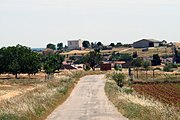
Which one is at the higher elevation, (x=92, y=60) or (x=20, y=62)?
(x=92, y=60)

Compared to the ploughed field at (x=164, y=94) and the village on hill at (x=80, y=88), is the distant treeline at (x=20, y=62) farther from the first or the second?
the ploughed field at (x=164, y=94)

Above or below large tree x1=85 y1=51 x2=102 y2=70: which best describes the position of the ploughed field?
below

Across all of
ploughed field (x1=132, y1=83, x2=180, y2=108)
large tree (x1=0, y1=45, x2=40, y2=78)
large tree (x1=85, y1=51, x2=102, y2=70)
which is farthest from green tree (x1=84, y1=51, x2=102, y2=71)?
ploughed field (x1=132, y1=83, x2=180, y2=108)

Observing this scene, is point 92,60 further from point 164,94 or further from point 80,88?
point 164,94

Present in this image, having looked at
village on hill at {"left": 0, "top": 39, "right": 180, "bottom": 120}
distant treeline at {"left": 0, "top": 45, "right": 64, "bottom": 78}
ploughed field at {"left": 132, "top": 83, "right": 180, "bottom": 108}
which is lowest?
ploughed field at {"left": 132, "top": 83, "right": 180, "bottom": 108}

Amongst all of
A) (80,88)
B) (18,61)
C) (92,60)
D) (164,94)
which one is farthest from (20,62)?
(164,94)

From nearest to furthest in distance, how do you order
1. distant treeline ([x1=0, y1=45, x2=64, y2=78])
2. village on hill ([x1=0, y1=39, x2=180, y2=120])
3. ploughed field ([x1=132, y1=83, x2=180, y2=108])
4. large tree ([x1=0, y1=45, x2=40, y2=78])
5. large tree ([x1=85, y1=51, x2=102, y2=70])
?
village on hill ([x1=0, y1=39, x2=180, y2=120]) < ploughed field ([x1=132, y1=83, x2=180, y2=108]) < distant treeline ([x1=0, y1=45, x2=64, y2=78]) < large tree ([x1=0, y1=45, x2=40, y2=78]) < large tree ([x1=85, y1=51, x2=102, y2=70])

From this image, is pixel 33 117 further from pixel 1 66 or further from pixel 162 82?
pixel 1 66

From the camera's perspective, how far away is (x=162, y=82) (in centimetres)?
8431

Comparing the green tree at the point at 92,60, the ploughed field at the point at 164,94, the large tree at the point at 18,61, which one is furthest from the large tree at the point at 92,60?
the ploughed field at the point at 164,94

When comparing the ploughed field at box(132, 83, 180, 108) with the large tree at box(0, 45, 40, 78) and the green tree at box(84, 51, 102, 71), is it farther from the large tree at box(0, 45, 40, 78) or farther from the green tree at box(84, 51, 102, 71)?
the green tree at box(84, 51, 102, 71)

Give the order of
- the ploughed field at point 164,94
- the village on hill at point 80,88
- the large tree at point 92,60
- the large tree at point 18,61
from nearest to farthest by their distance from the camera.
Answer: the village on hill at point 80,88 < the ploughed field at point 164,94 < the large tree at point 18,61 < the large tree at point 92,60

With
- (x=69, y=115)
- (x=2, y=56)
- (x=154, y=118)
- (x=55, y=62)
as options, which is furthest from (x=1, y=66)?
(x=154, y=118)

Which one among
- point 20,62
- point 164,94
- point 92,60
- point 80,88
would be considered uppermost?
point 92,60
